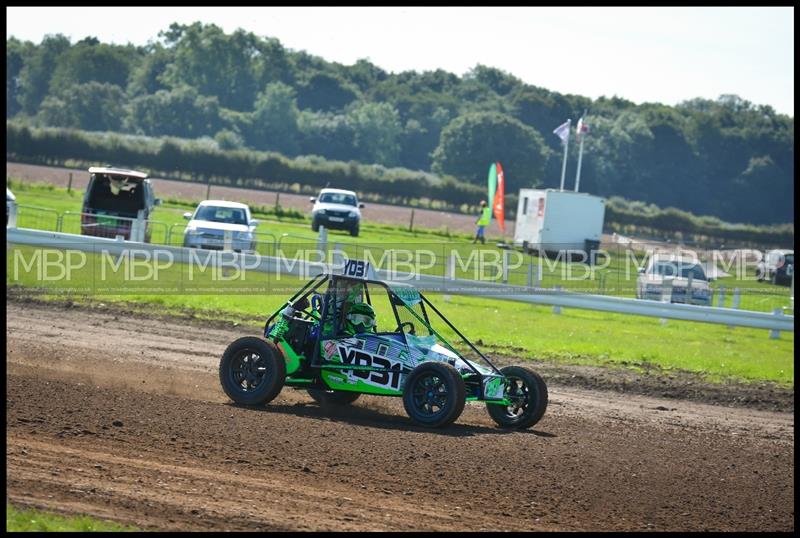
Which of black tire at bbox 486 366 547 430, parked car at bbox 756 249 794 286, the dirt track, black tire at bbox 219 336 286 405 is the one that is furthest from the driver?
parked car at bbox 756 249 794 286

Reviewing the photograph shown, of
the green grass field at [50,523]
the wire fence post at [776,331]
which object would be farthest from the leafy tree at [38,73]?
the green grass field at [50,523]

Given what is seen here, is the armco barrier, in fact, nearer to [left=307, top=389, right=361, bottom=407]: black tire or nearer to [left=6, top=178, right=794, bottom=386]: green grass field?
[left=6, top=178, right=794, bottom=386]: green grass field

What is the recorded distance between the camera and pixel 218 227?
25406mm

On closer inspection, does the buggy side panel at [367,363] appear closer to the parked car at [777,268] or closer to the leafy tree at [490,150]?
the parked car at [777,268]

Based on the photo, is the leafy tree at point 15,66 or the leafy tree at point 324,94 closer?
the leafy tree at point 324,94

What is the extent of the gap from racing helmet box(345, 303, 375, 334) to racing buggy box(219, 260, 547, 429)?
0.01 m

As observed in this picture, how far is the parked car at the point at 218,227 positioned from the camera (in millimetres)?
24281

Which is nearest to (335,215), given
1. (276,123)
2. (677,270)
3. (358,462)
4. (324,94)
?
(677,270)

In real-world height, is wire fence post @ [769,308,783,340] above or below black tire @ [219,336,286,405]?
above

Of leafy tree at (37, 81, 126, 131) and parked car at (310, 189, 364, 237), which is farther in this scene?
leafy tree at (37, 81, 126, 131)

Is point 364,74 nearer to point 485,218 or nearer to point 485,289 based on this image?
point 485,218

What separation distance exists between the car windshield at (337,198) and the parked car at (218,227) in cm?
1293

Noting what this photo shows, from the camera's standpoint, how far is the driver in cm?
1185

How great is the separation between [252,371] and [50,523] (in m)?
4.87
